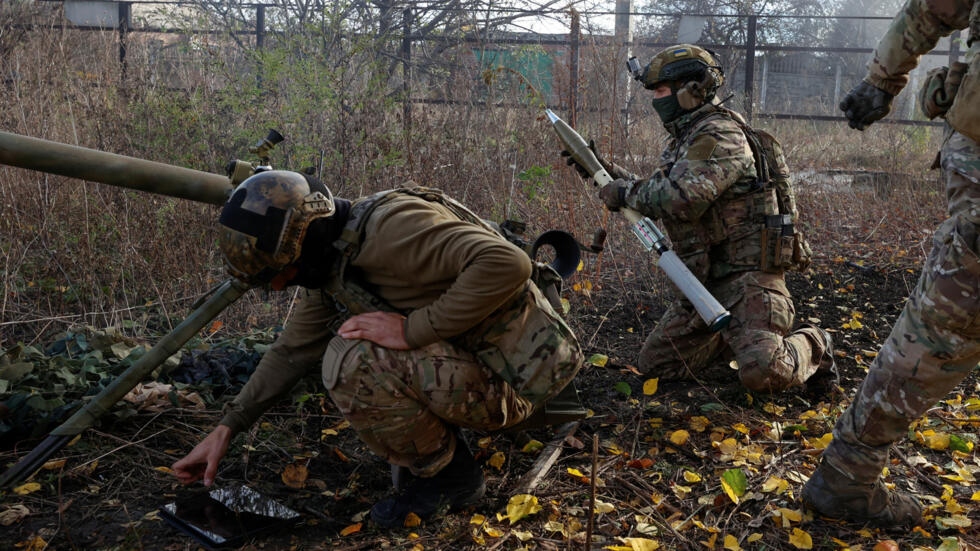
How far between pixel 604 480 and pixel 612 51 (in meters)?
4.00

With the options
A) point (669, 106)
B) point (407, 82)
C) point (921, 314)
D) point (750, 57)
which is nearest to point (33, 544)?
point (921, 314)

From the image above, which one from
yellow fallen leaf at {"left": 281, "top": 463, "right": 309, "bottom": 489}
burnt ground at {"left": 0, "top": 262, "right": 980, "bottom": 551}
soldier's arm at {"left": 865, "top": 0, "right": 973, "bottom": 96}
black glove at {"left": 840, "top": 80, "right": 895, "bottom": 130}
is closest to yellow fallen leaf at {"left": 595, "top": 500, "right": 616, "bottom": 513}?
burnt ground at {"left": 0, "top": 262, "right": 980, "bottom": 551}

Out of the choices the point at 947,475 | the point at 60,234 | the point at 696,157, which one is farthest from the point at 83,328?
the point at 947,475

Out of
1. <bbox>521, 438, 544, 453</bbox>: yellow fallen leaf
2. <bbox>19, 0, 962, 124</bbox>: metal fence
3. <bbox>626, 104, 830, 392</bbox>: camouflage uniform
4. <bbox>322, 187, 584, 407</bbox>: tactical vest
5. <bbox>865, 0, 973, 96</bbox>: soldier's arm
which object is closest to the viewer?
<bbox>865, 0, 973, 96</bbox>: soldier's arm

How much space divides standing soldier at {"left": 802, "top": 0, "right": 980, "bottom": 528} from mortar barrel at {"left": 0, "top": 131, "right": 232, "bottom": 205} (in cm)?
210

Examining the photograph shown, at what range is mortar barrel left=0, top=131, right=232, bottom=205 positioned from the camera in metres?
2.37

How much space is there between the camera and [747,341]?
378 centimetres

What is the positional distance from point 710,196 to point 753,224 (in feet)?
1.13

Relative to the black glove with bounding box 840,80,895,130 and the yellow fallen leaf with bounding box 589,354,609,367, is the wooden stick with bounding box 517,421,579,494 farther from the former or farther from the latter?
the black glove with bounding box 840,80,895,130

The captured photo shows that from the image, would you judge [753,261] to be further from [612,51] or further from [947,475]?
[612,51]

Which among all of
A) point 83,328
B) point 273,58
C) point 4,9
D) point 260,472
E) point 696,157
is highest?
point 4,9

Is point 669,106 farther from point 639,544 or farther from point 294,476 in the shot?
point 294,476

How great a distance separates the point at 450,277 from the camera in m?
2.48

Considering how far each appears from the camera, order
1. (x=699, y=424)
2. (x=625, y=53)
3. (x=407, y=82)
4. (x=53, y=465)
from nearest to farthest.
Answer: (x=53, y=465) < (x=699, y=424) < (x=407, y=82) < (x=625, y=53)
